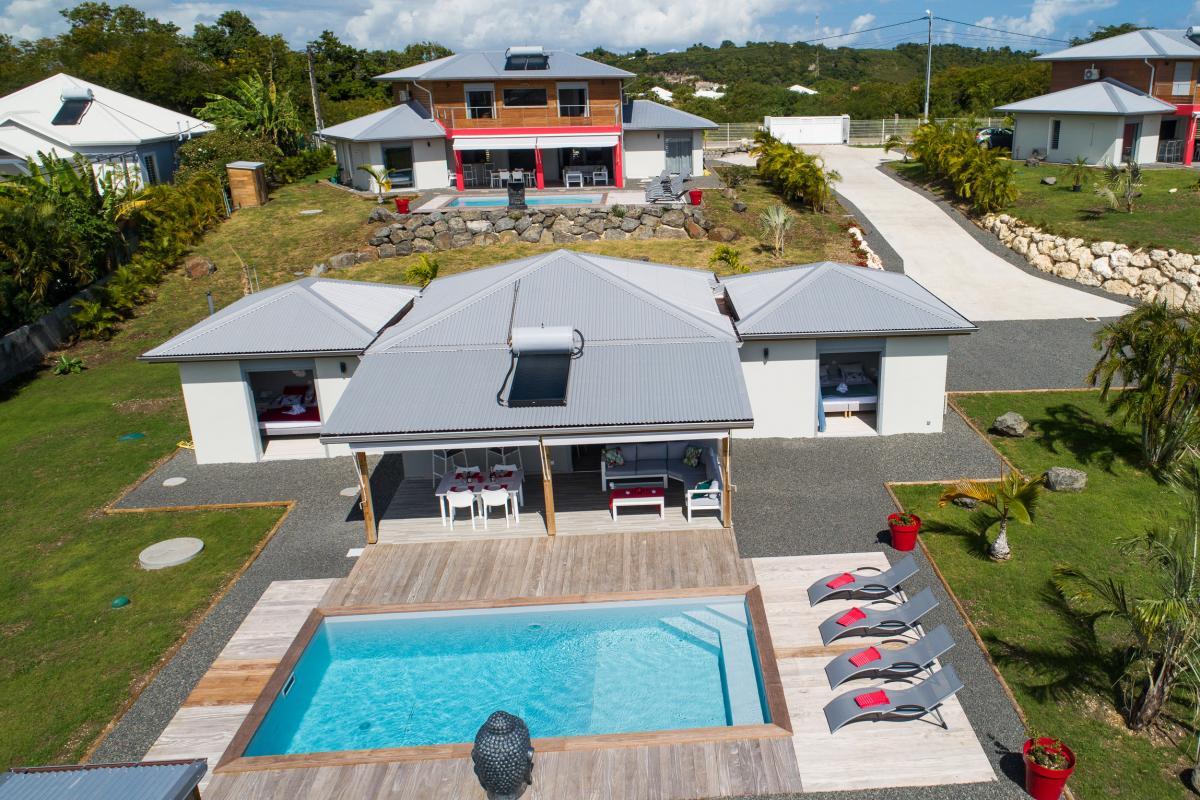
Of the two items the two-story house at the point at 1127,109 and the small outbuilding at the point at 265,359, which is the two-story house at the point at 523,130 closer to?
the two-story house at the point at 1127,109

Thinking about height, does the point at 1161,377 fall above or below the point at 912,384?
above

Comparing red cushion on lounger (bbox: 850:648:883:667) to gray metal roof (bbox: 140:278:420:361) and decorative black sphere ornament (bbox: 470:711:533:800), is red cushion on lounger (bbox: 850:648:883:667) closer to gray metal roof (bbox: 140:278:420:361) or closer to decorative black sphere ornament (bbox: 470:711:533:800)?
decorative black sphere ornament (bbox: 470:711:533:800)

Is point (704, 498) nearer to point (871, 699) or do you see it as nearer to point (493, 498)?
point (493, 498)

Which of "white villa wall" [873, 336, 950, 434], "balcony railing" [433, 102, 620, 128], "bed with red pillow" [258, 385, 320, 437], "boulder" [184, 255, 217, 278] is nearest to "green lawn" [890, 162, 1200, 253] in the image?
"white villa wall" [873, 336, 950, 434]

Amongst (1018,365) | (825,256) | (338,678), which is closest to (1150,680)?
(338,678)

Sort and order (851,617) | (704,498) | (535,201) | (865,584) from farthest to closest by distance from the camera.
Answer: (535,201), (704,498), (865,584), (851,617)

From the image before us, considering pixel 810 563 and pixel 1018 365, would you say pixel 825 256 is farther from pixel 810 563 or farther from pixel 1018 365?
pixel 810 563

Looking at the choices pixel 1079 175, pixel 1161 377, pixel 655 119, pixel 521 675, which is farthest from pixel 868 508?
pixel 655 119

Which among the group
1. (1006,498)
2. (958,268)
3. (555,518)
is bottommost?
(555,518)
